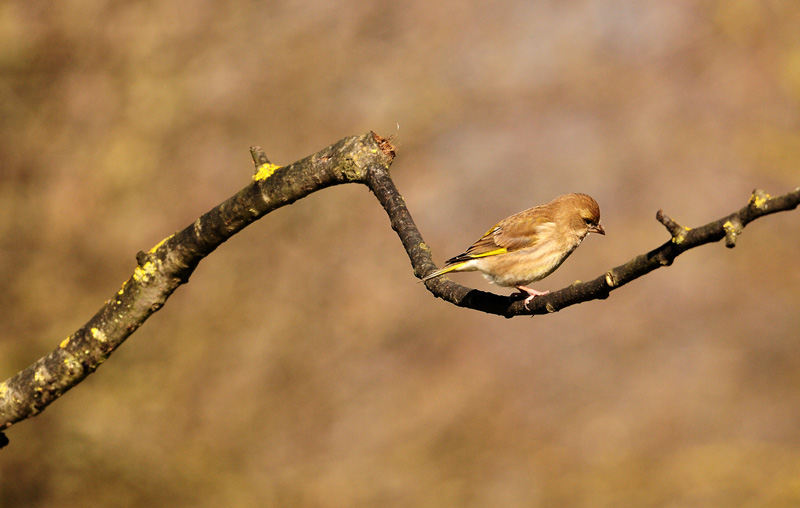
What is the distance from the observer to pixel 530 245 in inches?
182

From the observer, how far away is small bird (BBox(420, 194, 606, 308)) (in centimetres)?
450

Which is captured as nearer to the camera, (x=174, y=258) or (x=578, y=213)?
(x=174, y=258)

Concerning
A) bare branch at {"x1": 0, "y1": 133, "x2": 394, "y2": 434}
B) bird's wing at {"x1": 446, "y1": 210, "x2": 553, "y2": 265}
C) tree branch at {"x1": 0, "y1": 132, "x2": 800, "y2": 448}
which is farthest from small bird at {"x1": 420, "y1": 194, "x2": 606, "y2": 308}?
bare branch at {"x1": 0, "y1": 133, "x2": 394, "y2": 434}

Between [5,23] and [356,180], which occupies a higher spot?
[5,23]

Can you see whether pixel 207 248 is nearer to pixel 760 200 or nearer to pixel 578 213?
pixel 578 213

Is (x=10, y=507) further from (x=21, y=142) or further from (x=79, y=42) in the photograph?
(x=79, y=42)

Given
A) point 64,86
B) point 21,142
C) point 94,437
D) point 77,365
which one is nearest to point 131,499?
point 94,437

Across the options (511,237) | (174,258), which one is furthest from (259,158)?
(511,237)

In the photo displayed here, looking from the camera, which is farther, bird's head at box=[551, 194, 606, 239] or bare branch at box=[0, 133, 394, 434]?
bird's head at box=[551, 194, 606, 239]

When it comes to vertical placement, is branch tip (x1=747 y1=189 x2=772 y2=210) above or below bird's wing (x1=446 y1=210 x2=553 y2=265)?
below

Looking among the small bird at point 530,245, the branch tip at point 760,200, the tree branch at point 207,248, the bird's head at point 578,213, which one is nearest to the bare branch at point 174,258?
the tree branch at point 207,248

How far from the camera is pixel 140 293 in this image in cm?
412

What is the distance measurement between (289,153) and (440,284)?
879 centimetres

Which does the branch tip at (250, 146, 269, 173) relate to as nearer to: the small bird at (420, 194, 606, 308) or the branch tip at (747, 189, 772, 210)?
the small bird at (420, 194, 606, 308)
